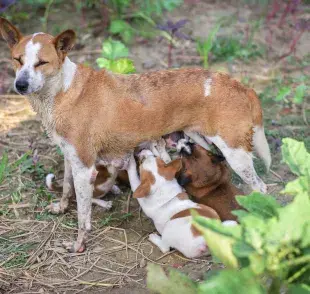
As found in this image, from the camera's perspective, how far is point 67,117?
13.8ft

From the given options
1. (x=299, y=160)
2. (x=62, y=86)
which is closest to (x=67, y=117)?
(x=62, y=86)

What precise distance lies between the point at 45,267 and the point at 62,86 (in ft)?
4.45

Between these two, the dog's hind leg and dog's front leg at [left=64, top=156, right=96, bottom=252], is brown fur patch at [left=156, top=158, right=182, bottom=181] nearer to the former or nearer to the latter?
the dog's hind leg

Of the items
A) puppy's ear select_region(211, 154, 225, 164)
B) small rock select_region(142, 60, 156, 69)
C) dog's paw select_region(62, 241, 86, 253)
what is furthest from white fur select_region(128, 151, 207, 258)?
small rock select_region(142, 60, 156, 69)

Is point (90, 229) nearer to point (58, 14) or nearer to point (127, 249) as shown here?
point (127, 249)

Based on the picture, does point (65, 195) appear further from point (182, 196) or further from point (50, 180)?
point (182, 196)

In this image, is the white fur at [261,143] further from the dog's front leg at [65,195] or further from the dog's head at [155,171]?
the dog's front leg at [65,195]

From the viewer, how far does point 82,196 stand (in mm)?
4430

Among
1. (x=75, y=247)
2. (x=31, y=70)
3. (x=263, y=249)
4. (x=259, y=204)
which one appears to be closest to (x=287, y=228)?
(x=263, y=249)

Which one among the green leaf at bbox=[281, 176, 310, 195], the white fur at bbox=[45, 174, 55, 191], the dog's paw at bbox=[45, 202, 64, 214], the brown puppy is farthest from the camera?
the white fur at bbox=[45, 174, 55, 191]

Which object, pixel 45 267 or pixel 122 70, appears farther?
pixel 122 70

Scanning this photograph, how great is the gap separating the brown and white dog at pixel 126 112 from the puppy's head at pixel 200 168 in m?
0.21

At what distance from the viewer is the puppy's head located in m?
4.68

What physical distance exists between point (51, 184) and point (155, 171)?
1048 millimetres
